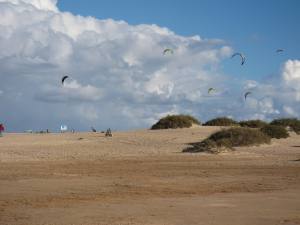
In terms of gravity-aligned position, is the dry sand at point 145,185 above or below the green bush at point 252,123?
below

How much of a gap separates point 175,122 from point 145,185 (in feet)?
103

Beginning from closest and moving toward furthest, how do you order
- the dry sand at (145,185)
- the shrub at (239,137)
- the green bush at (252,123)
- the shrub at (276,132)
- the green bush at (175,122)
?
the dry sand at (145,185) → the shrub at (239,137) → the shrub at (276,132) → the green bush at (175,122) → the green bush at (252,123)

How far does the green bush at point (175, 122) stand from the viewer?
166ft

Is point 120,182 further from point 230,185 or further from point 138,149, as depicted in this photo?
point 138,149

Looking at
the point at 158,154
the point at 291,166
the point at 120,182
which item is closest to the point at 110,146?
the point at 158,154

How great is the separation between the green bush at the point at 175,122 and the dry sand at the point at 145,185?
1240 centimetres

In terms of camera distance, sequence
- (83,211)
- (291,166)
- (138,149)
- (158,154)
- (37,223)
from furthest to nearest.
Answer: (138,149) → (158,154) → (291,166) → (83,211) → (37,223)

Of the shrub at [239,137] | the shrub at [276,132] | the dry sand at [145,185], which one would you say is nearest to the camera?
the dry sand at [145,185]

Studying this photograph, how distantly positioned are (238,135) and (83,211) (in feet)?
75.6

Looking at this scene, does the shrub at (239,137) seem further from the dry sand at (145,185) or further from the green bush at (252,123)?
the green bush at (252,123)

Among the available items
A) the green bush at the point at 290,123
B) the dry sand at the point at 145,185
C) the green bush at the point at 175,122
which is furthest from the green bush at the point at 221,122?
the dry sand at the point at 145,185

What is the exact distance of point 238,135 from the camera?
36.6 m

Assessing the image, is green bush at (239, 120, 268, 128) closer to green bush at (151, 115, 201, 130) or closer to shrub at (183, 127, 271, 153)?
green bush at (151, 115, 201, 130)

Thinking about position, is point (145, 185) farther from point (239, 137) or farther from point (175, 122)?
point (175, 122)
